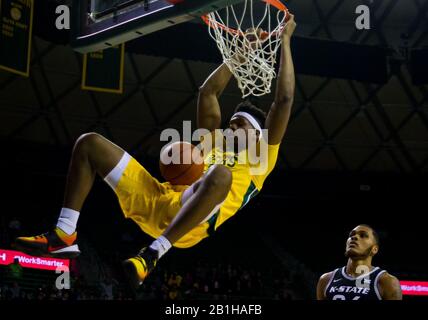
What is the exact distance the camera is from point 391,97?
18.3m

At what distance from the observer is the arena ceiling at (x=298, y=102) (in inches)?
682

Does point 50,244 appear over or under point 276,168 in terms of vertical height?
under

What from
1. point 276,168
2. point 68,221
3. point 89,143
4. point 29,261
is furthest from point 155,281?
point 89,143

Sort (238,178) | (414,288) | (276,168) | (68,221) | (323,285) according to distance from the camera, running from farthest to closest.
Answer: (276,168) → (414,288) → (323,285) → (238,178) → (68,221)

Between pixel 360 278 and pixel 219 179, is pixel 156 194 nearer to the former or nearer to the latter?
pixel 219 179

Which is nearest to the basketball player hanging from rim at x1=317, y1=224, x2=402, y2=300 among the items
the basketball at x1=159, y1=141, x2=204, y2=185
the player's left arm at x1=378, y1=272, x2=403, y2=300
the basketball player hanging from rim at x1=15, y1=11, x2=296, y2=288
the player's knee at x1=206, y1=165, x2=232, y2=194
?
the player's left arm at x1=378, y1=272, x2=403, y2=300

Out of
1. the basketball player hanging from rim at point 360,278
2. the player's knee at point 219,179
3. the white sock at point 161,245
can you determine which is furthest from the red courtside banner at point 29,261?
the player's knee at point 219,179

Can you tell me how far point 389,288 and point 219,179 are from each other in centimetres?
251

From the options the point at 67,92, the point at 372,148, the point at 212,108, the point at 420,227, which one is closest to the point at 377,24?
the point at 372,148

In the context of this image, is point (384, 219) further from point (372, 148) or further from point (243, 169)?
point (243, 169)

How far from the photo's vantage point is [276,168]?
18.7 m

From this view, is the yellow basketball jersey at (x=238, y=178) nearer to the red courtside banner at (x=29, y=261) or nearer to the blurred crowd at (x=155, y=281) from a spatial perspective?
the blurred crowd at (x=155, y=281)

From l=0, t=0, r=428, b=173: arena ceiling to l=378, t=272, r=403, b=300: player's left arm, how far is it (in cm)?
1067

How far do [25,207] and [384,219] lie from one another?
9402 millimetres
